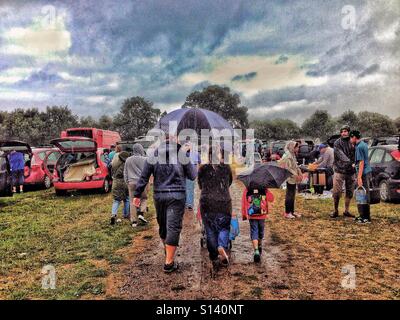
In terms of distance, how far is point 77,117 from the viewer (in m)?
78.9

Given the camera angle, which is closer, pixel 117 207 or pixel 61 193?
pixel 117 207

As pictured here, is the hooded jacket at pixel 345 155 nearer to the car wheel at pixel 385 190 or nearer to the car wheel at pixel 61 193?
the car wheel at pixel 385 190

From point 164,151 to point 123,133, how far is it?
72477 millimetres

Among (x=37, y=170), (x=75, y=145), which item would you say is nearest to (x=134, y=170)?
(x=75, y=145)

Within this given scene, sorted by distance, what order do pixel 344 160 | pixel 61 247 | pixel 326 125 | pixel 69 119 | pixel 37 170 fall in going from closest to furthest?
pixel 61 247, pixel 344 160, pixel 37 170, pixel 69 119, pixel 326 125

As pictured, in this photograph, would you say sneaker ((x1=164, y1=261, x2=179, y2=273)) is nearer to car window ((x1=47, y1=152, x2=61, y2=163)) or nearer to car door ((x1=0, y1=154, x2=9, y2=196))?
car door ((x1=0, y1=154, x2=9, y2=196))

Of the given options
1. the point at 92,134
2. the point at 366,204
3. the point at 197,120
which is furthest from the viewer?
the point at 92,134

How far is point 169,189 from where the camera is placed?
5406 mm

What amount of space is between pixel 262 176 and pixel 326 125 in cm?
9295

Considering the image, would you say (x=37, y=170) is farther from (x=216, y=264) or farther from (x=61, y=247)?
(x=216, y=264)

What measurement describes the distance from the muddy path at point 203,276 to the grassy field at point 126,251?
0.43 feet

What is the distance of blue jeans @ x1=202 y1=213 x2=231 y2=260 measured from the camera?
545cm

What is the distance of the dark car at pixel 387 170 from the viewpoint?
10695 mm
